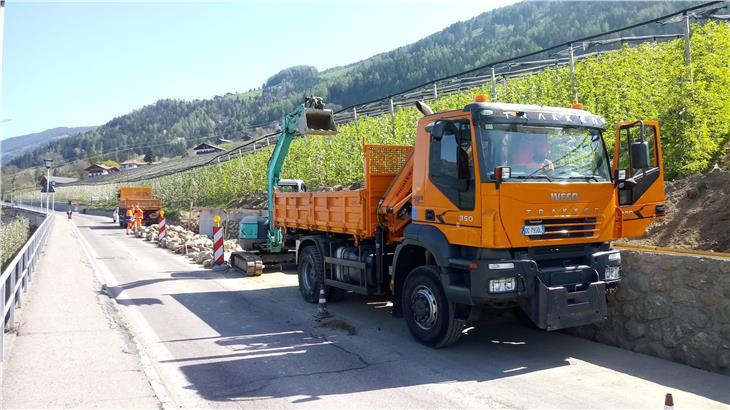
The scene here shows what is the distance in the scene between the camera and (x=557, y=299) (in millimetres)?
6184

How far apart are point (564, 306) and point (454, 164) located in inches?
82.6

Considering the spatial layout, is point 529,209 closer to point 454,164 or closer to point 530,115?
point 454,164

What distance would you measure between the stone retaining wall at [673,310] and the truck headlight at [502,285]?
1817mm

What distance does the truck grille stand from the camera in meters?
6.40

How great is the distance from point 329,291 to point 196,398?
16.4 ft

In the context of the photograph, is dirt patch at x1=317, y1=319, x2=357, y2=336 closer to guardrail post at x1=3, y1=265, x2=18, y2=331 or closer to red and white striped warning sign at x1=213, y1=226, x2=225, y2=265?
guardrail post at x1=3, y1=265, x2=18, y2=331

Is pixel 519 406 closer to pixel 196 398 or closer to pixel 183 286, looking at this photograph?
pixel 196 398

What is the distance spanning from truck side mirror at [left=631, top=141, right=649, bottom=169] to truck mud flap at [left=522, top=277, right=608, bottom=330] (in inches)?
59.1

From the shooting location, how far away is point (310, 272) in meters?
10.6

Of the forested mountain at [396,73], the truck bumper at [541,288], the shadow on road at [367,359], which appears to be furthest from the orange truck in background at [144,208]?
the forested mountain at [396,73]

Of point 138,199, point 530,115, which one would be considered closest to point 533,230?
point 530,115

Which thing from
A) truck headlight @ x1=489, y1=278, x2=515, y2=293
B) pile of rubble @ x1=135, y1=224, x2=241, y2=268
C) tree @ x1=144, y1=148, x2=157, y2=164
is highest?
tree @ x1=144, y1=148, x2=157, y2=164

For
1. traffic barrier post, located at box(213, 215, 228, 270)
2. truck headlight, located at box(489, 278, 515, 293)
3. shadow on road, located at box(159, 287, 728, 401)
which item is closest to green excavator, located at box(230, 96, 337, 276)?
traffic barrier post, located at box(213, 215, 228, 270)

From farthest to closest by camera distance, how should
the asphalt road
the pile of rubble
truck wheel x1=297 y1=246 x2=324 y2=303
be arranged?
the pile of rubble < truck wheel x1=297 y1=246 x2=324 y2=303 < the asphalt road
